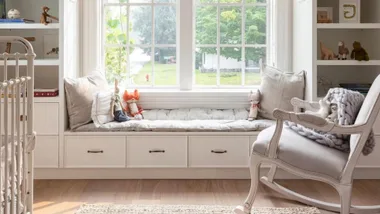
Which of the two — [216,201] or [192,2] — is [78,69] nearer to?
[192,2]

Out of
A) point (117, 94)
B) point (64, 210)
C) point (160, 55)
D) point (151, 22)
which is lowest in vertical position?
point (64, 210)

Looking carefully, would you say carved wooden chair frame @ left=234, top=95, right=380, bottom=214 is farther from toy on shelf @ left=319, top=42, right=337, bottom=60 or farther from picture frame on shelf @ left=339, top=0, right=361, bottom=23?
picture frame on shelf @ left=339, top=0, right=361, bottom=23

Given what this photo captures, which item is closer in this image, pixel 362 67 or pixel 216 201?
pixel 216 201

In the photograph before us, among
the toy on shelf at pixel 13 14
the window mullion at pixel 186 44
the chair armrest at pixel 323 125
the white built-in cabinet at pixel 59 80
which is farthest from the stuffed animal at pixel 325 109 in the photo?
the toy on shelf at pixel 13 14

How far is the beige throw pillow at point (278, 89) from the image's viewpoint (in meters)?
3.80

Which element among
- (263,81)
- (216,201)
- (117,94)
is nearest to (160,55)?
(117,94)

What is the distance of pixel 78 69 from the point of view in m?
4.11

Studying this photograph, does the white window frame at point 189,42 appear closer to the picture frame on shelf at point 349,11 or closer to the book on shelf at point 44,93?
the picture frame on shelf at point 349,11

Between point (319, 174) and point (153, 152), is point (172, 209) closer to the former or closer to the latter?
point (153, 152)

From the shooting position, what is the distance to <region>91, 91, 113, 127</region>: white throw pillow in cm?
364

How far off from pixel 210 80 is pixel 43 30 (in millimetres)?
1564

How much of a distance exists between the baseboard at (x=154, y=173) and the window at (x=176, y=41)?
37.6 inches

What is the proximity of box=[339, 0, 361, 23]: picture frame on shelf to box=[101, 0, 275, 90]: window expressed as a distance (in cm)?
68

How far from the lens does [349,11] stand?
383cm
